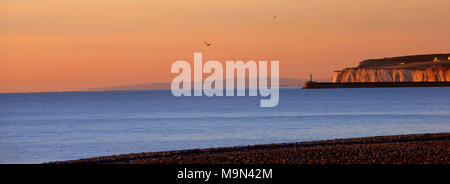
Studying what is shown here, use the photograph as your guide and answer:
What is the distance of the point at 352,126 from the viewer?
39250 millimetres

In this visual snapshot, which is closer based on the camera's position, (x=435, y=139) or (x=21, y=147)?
(x=435, y=139)

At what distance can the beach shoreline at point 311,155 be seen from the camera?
14820 millimetres

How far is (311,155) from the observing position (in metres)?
16.0

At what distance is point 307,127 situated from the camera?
38625mm

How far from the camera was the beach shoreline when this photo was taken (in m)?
14.8

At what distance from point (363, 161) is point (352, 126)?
2500 cm
